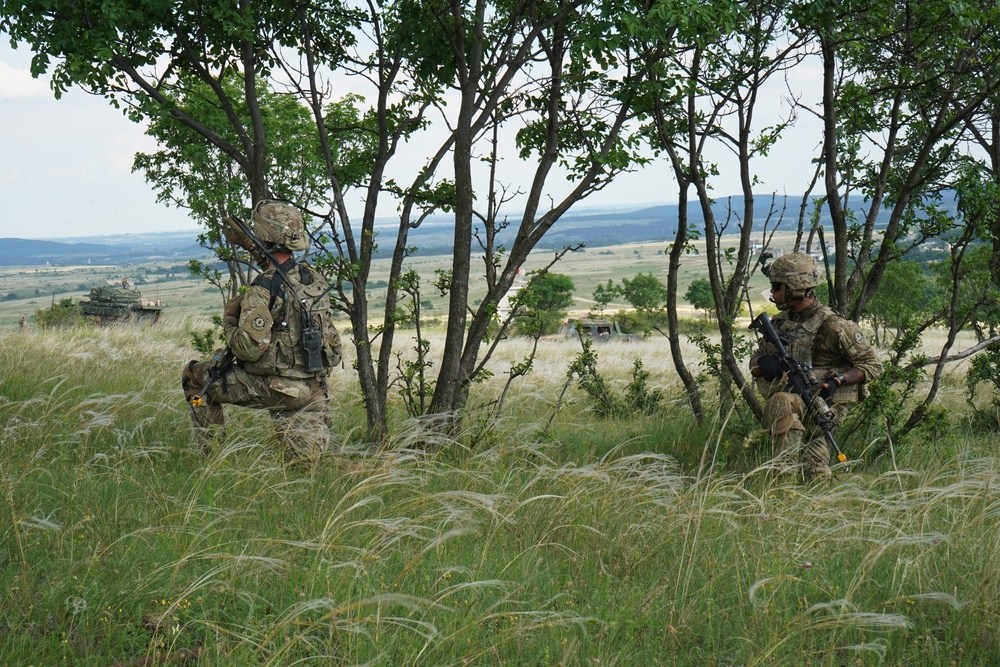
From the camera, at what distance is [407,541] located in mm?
3904

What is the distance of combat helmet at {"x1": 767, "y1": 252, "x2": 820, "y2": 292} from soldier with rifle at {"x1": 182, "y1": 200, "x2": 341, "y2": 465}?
2.98 m

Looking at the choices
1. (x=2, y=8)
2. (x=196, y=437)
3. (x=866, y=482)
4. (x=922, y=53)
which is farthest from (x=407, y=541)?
(x=922, y=53)

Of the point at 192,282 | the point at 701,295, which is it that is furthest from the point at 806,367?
the point at 192,282

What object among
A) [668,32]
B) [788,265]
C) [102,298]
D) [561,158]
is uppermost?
[668,32]

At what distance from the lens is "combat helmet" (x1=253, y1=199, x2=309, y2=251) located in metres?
5.39

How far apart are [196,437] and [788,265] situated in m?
3.97

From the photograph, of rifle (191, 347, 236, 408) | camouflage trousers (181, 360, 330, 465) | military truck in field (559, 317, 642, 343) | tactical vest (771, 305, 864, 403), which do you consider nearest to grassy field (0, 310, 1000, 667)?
camouflage trousers (181, 360, 330, 465)

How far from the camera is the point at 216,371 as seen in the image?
18.0 ft

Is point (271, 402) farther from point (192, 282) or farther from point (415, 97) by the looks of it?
point (192, 282)

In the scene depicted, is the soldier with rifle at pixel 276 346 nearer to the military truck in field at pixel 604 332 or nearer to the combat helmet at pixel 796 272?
the combat helmet at pixel 796 272

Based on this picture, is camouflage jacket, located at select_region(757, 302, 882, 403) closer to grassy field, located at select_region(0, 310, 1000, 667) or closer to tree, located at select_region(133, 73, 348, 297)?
grassy field, located at select_region(0, 310, 1000, 667)

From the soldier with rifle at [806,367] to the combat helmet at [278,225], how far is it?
303 cm

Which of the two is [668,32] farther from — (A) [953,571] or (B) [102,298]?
(B) [102,298]

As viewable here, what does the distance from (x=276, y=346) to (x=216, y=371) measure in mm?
414
